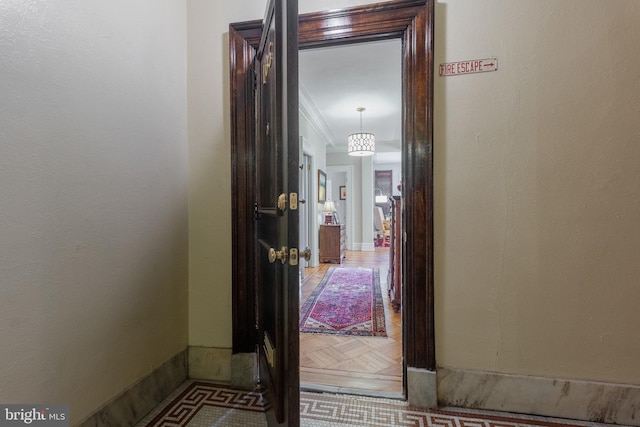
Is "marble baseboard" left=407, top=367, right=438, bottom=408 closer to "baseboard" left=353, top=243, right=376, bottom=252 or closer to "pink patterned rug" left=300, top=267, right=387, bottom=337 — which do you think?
"pink patterned rug" left=300, top=267, right=387, bottom=337

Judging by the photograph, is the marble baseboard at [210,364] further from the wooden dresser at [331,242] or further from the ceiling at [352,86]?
the wooden dresser at [331,242]

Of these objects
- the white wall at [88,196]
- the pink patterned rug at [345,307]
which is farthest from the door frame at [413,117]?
the pink patterned rug at [345,307]

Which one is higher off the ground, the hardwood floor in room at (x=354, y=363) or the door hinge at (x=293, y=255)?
the door hinge at (x=293, y=255)

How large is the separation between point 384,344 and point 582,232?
1.50m

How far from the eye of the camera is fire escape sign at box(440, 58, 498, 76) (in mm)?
1508

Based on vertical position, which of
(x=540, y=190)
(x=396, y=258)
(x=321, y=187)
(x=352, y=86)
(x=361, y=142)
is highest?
(x=352, y=86)

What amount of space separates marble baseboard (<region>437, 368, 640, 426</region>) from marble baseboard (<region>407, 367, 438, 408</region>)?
44 mm

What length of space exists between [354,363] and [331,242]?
365 cm

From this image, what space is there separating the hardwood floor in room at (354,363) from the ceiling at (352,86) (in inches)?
78.9

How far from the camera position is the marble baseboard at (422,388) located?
153cm

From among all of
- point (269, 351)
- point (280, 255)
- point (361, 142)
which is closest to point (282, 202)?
point (280, 255)

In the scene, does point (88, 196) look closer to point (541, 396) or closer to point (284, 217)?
point (284, 217)

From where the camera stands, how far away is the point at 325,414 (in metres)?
1.50

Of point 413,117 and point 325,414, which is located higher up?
point 413,117
